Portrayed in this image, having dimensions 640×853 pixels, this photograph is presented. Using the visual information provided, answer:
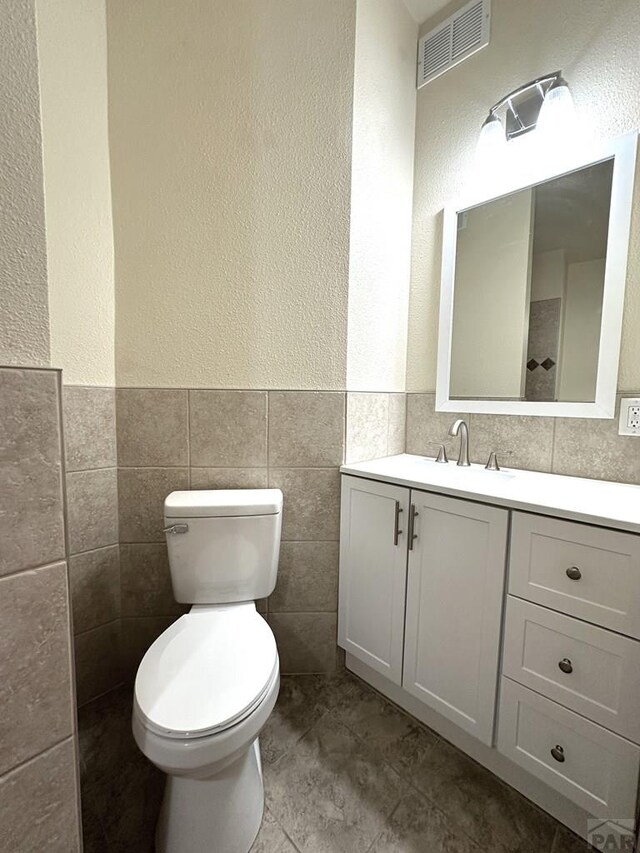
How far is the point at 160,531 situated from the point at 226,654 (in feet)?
2.04

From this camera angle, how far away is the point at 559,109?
1243 mm

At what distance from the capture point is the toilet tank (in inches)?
48.3

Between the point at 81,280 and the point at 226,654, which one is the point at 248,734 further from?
the point at 81,280

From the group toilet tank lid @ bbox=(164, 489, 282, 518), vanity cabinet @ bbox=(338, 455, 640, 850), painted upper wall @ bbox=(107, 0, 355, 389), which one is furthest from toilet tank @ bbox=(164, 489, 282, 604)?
painted upper wall @ bbox=(107, 0, 355, 389)

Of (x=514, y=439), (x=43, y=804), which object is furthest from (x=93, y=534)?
(x=514, y=439)

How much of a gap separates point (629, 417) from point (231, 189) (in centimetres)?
157

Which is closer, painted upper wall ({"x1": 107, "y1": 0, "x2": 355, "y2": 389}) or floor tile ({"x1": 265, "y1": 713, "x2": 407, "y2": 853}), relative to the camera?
floor tile ({"x1": 265, "y1": 713, "x2": 407, "y2": 853})

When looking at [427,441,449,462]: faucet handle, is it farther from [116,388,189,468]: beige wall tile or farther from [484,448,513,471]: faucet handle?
[116,388,189,468]: beige wall tile

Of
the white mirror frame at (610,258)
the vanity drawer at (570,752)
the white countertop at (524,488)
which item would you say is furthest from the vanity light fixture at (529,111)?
the vanity drawer at (570,752)

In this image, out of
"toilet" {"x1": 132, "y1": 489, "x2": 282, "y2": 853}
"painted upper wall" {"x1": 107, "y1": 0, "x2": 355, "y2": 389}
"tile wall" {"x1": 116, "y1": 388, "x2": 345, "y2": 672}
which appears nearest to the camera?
"toilet" {"x1": 132, "y1": 489, "x2": 282, "y2": 853}

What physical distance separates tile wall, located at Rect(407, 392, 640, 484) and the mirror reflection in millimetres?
100

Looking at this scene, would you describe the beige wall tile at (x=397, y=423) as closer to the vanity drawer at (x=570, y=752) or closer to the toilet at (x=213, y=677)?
the toilet at (x=213, y=677)

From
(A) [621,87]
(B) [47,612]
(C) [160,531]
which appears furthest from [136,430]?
(A) [621,87]

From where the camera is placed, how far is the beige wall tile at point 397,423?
1.66 m
